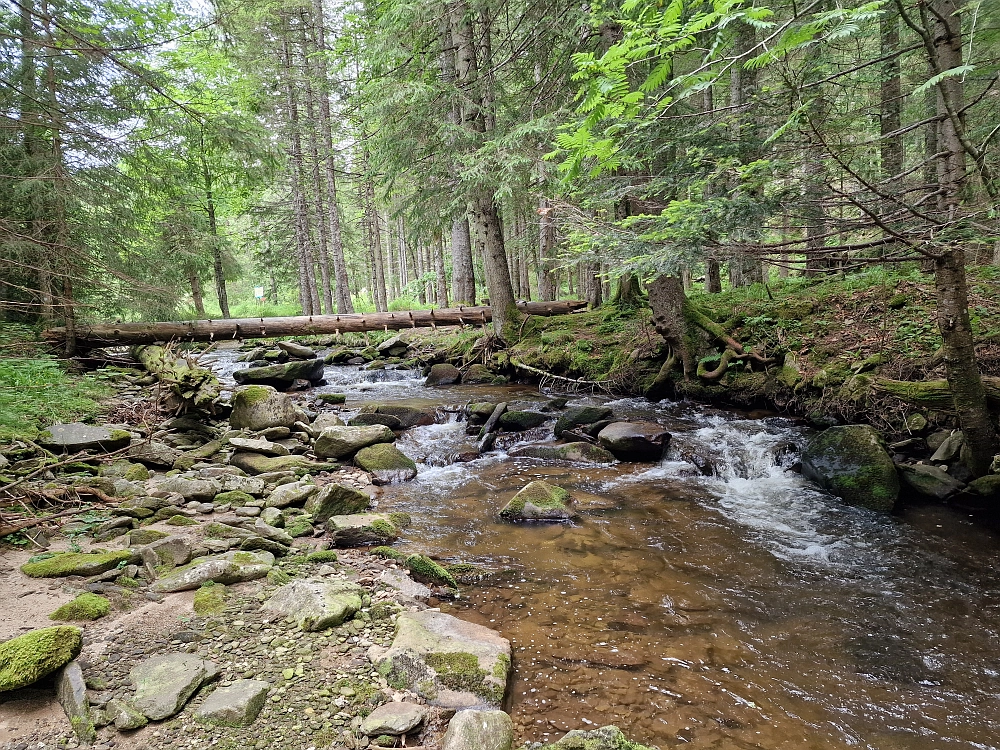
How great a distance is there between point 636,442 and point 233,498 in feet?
19.2

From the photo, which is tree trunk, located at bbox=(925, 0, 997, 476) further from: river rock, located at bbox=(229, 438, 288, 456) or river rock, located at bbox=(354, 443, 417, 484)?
river rock, located at bbox=(229, 438, 288, 456)

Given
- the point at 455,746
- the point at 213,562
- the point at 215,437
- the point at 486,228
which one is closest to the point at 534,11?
the point at 486,228

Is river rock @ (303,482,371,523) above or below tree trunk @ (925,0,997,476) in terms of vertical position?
below

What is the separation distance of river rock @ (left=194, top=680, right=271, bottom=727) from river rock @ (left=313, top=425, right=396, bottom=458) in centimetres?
544

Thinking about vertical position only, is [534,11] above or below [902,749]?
above

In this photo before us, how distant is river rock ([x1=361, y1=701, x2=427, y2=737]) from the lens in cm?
279

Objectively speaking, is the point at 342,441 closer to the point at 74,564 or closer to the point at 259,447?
the point at 259,447

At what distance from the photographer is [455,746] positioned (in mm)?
2676

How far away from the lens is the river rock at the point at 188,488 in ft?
19.3

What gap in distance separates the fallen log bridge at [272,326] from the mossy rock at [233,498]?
758 cm

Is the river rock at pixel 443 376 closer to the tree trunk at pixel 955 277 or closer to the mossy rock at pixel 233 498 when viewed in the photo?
the mossy rock at pixel 233 498

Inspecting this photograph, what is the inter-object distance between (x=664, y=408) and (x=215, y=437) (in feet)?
28.3

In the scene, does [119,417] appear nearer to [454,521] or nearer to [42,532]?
[42,532]

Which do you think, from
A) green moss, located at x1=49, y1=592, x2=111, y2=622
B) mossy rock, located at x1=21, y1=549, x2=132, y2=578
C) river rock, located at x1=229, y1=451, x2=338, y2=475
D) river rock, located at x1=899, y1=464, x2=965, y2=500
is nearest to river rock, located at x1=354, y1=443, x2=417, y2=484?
river rock, located at x1=229, y1=451, x2=338, y2=475
